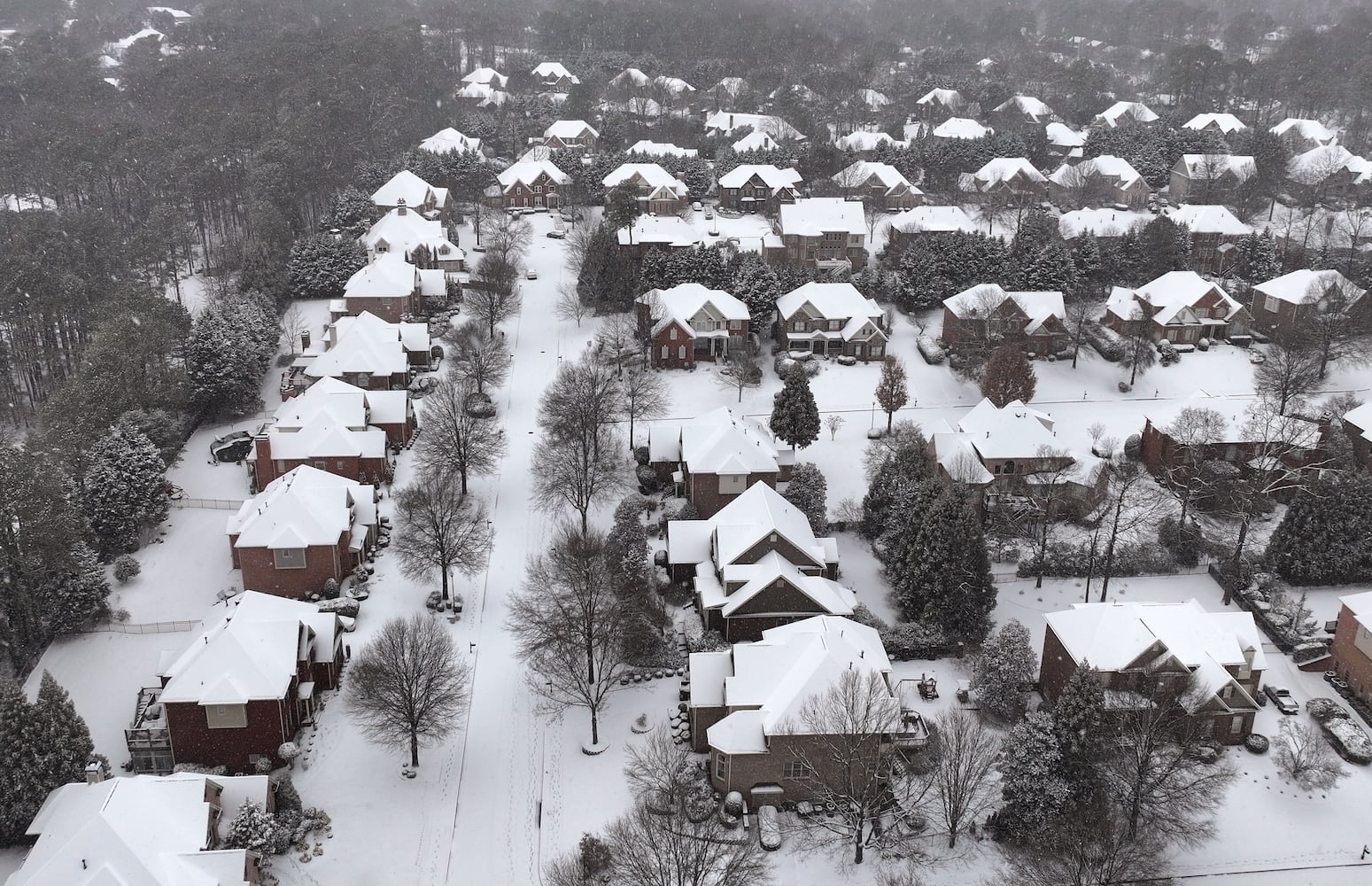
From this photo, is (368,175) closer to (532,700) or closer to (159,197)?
(159,197)

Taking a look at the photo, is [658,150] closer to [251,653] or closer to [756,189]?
[756,189]

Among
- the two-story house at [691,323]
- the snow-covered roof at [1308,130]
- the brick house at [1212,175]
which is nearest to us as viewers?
the two-story house at [691,323]

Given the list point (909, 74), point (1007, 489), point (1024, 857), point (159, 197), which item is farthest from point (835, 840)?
point (909, 74)

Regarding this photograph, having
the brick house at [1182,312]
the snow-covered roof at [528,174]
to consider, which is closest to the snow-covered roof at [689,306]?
the brick house at [1182,312]

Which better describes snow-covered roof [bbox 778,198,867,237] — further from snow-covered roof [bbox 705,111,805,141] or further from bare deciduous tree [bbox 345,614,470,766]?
bare deciduous tree [bbox 345,614,470,766]

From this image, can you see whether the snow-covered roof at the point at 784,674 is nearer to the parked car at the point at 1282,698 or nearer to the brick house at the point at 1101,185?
the parked car at the point at 1282,698
